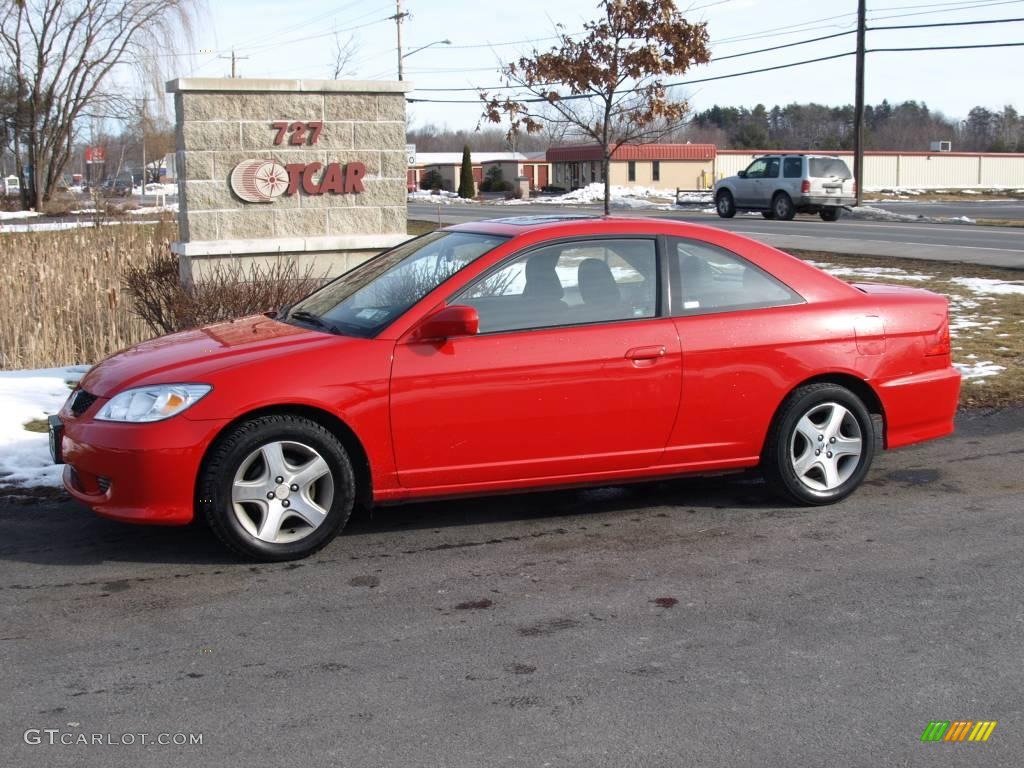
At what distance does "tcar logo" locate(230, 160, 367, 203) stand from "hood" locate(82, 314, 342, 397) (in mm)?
6008

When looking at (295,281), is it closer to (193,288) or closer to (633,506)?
(193,288)

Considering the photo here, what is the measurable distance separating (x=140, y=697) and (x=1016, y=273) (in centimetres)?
1535

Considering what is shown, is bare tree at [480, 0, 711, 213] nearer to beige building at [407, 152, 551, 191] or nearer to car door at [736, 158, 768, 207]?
car door at [736, 158, 768, 207]

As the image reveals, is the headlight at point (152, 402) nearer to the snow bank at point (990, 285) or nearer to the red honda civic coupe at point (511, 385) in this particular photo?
the red honda civic coupe at point (511, 385)

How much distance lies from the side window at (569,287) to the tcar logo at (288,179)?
263 inches

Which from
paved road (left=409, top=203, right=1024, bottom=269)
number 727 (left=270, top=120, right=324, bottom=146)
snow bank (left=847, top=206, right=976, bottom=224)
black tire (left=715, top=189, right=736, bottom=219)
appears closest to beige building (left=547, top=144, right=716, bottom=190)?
snow bank (left=847, top=206, right=976, bottom=224)

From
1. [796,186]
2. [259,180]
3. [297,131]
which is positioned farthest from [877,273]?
[796,186]

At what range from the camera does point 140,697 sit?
3781 mm

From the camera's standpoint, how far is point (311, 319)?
5.86 meters

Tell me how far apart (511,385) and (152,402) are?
1.60 meters

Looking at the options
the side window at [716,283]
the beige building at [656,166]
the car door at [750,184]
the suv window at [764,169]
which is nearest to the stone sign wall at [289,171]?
the side window at [716,283]

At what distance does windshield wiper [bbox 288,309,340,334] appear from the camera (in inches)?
220

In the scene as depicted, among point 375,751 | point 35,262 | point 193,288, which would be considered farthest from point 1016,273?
point 375,751

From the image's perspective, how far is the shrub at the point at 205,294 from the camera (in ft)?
31.6
